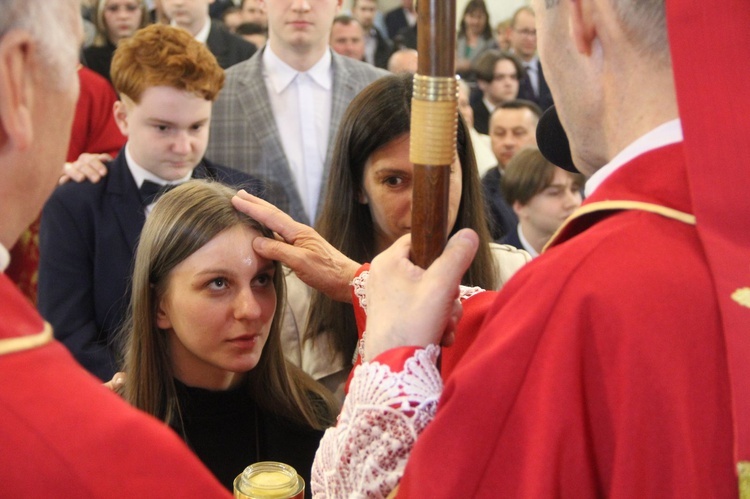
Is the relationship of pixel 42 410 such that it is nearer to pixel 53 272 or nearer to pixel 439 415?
pixel 439 415

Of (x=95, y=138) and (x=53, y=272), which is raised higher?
(x=95, y=138)

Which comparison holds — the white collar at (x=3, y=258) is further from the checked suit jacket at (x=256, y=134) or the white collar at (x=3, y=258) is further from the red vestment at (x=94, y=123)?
the red vestment at (x=94, y=123)

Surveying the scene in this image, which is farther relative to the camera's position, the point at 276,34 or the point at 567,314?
the point at 276,34

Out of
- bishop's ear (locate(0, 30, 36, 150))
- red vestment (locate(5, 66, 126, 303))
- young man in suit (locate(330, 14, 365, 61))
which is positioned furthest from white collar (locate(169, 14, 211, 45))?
bishop's ear (locate(0, 30, 36, 150))

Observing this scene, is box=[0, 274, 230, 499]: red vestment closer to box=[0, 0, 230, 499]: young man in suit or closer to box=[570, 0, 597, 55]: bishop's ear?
box=[0, 0, 230, 499]: young man in suit

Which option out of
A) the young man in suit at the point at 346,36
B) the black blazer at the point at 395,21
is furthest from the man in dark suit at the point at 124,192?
the black blazer at the point at 395,21

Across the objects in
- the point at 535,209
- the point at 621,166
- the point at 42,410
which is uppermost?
the point at 621,166

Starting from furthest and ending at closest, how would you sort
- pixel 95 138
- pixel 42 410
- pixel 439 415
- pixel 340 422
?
pixel 95 138 < pixel 340 422 < pixel 439 415 < pixel 42 410

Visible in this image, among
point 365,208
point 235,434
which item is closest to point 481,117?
point 365,208

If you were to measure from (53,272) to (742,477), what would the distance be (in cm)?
240

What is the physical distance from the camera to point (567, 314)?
109 cm

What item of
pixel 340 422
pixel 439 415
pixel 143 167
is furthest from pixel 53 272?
pixel 439 415

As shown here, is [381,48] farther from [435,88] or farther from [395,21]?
[435,88]

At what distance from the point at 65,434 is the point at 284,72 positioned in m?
3.29
